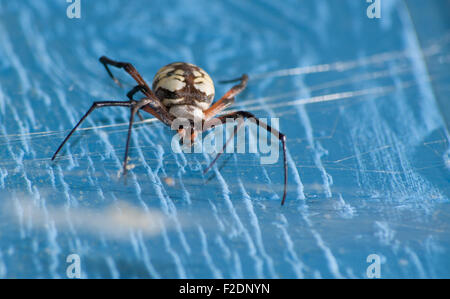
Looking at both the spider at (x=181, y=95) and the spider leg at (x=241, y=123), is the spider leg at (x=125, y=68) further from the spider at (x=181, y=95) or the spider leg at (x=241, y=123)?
the spider leg at (x=241, y=123)

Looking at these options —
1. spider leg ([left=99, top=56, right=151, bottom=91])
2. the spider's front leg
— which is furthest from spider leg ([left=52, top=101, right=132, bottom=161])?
spider leg ([left=99, top=56, right=151, bottom=91])

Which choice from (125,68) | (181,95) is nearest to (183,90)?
(181,95)

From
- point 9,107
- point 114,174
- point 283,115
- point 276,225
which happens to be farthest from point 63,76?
point 276,225

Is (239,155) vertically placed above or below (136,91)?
below

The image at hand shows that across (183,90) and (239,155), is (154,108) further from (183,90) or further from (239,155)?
(239,155)

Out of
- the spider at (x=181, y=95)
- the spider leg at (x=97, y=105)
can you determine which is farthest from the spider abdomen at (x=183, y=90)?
the spider leg at (x=97, y=105)

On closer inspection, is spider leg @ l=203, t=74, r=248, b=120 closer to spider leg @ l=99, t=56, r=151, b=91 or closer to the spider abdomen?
the spider abdomen
